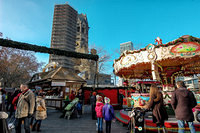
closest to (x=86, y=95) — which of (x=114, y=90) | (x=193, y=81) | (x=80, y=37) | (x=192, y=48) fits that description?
(x=114, y=90)

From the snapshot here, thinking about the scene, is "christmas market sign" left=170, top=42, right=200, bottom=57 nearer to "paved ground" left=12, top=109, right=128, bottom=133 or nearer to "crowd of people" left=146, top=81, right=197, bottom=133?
"crowd of people" left=146, top=81, right=197, bottom=133

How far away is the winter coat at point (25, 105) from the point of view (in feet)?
12.7

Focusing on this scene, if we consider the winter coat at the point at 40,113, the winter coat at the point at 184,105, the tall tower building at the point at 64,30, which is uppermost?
the tall tower building at the point at 64,30

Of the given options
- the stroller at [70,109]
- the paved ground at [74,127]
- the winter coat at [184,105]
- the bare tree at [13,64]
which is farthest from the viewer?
the bare tree at [13,64]

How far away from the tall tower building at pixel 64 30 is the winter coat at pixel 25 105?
214ft

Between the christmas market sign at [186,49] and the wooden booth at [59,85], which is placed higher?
the christmas market sign at [186,49]

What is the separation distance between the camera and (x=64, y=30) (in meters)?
70.8

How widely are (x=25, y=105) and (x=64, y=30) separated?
72.5 metres

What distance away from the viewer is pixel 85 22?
3418 inches

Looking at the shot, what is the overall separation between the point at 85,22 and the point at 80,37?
13.8 meters

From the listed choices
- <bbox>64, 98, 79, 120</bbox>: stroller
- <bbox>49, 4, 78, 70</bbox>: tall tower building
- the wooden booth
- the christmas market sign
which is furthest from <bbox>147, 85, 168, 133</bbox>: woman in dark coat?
<bbox>49, 4, 78, 70</bbox>: tall tower building

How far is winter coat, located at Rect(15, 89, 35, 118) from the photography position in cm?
387

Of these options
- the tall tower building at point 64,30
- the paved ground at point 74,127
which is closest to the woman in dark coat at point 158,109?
the paved ground at point 74,127

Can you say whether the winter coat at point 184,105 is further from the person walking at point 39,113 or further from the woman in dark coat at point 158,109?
the person walking at point 39,113
